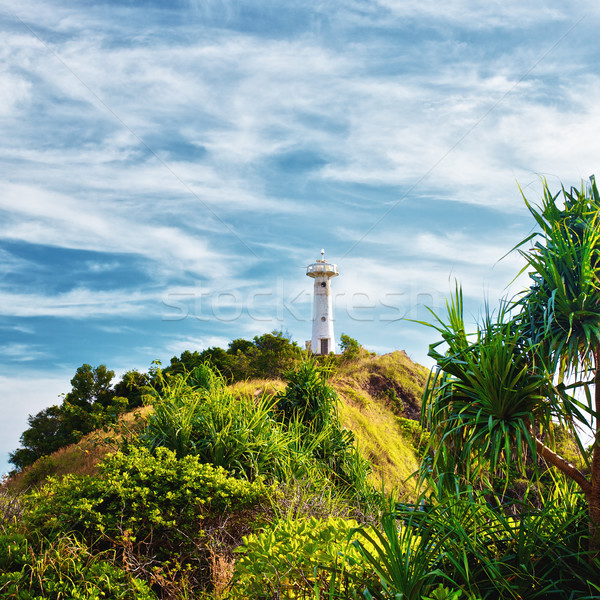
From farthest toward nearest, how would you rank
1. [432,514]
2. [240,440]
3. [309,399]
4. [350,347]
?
1. [350,347]
2. [309,399]
3. [240,440]
4. [432,514]

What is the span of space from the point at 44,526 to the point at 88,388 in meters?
14.5

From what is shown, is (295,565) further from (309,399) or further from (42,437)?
(42,437)

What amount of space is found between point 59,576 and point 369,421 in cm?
1351

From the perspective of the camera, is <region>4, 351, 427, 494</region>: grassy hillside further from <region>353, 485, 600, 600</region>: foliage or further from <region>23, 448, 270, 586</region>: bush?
<region>353, 485, 600, 600</region>: foliage

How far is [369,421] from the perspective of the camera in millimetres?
17500

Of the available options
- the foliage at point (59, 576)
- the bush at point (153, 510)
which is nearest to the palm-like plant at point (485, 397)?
the bush at point (153, 510)

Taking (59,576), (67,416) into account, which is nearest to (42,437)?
(67,416)

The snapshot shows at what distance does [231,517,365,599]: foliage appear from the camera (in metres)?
4.24

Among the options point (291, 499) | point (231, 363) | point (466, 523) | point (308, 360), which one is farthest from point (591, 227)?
point (231, 363)

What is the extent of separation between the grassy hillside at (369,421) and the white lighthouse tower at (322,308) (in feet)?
26.3

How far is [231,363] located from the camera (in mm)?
21047

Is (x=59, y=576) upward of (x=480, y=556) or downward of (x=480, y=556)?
downward

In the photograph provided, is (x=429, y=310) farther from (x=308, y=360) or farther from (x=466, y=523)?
(x=308, y=360)

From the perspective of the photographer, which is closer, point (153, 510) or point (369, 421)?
point (153, 510)
